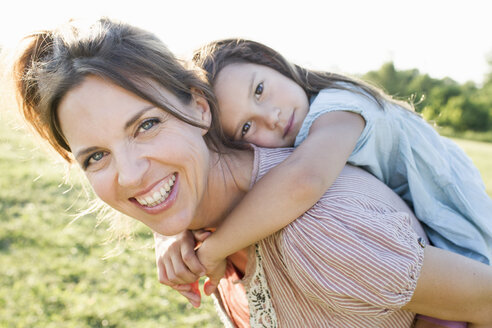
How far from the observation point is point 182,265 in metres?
2.47

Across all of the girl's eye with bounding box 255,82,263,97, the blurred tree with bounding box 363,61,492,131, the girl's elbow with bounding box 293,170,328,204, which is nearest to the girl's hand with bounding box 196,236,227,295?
the girl's elbow with bounding box 293,170,328,204

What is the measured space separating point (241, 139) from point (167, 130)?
2.82 ft

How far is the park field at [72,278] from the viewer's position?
14.1 ft

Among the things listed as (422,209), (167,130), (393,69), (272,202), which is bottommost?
(393,69)

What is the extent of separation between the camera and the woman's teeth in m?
2.16

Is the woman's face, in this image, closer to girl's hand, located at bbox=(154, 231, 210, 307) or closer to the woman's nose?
the woman's nose

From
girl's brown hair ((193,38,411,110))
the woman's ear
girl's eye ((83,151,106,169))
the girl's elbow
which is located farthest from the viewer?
girl's brown hair ((193,38,411,110))

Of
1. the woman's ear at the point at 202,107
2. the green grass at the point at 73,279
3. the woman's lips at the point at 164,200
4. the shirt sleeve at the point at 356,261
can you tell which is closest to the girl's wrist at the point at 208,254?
the woman's lips at the point at 164,200

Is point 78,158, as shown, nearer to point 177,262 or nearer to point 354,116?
point 177,262

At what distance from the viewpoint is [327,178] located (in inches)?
79.6

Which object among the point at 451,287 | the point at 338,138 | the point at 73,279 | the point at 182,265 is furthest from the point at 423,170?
the point at 73,279

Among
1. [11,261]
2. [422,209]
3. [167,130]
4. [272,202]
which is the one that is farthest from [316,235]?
[11,261]

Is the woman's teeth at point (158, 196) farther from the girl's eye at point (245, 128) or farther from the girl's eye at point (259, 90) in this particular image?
the girl's eye at point (259, 90)

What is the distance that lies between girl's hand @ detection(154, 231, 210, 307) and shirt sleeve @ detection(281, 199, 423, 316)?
68 cm
